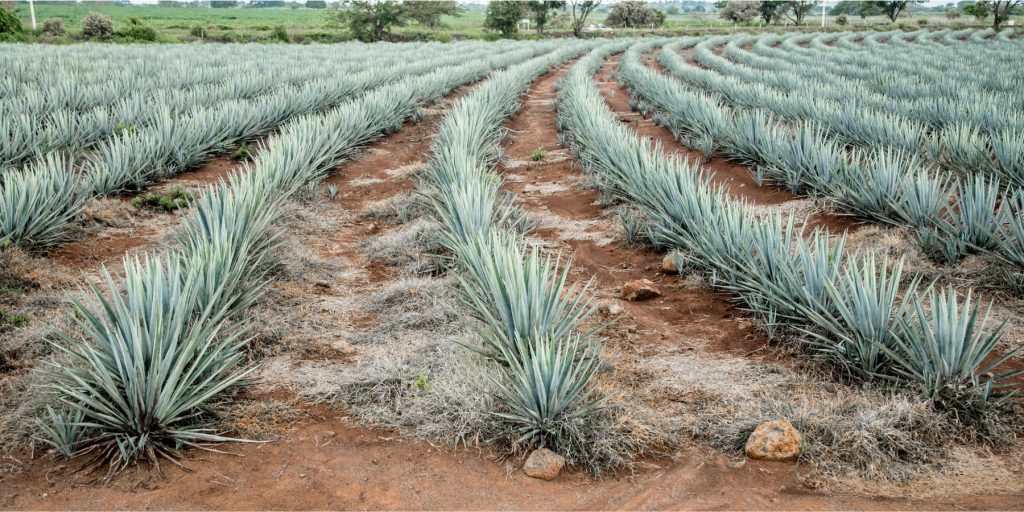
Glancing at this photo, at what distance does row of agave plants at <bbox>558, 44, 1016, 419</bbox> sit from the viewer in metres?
2.46

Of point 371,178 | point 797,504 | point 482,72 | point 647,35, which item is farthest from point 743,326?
point 647,35

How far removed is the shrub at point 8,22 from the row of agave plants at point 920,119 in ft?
105

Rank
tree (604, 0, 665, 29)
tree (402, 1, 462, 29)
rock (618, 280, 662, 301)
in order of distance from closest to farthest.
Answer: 1. rock (618, 280, 662, 301)
2. tree (402, 1, 462, 29)
3. tree (604, 0, 665, 29)

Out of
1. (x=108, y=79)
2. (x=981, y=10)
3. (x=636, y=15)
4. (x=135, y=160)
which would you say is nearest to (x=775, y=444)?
(x=135, y=160)

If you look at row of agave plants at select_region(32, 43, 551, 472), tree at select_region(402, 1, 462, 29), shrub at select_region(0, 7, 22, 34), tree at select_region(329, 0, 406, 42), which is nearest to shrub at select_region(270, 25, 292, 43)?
tree at select_region(329, 0, 406, 42)

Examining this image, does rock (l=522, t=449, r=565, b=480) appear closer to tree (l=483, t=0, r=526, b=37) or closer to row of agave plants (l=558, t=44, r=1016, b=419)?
row of agave plants (l=558, t=44, r=1016, b=419)

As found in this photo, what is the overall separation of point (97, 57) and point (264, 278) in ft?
52.6

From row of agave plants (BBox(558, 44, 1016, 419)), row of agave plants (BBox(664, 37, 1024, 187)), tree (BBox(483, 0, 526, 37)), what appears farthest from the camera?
tree (BBox(483, 0, 526, 37))

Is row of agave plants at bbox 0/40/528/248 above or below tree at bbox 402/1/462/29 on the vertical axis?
below

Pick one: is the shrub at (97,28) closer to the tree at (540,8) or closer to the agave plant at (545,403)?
the tree at (540,8)

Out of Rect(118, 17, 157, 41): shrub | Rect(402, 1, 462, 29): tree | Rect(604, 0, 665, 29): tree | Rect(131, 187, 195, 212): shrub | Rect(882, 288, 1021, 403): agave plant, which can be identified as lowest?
Rect(882, 288, 1021, 403): agave plant

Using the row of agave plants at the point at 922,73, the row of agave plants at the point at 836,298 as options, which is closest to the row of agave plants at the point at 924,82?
the row of agave plants at the point at 922,73

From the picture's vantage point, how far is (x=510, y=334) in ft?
9.17

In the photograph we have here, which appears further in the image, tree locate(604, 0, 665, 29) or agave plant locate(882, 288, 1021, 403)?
tree locate(604, 0, 665, 29)
